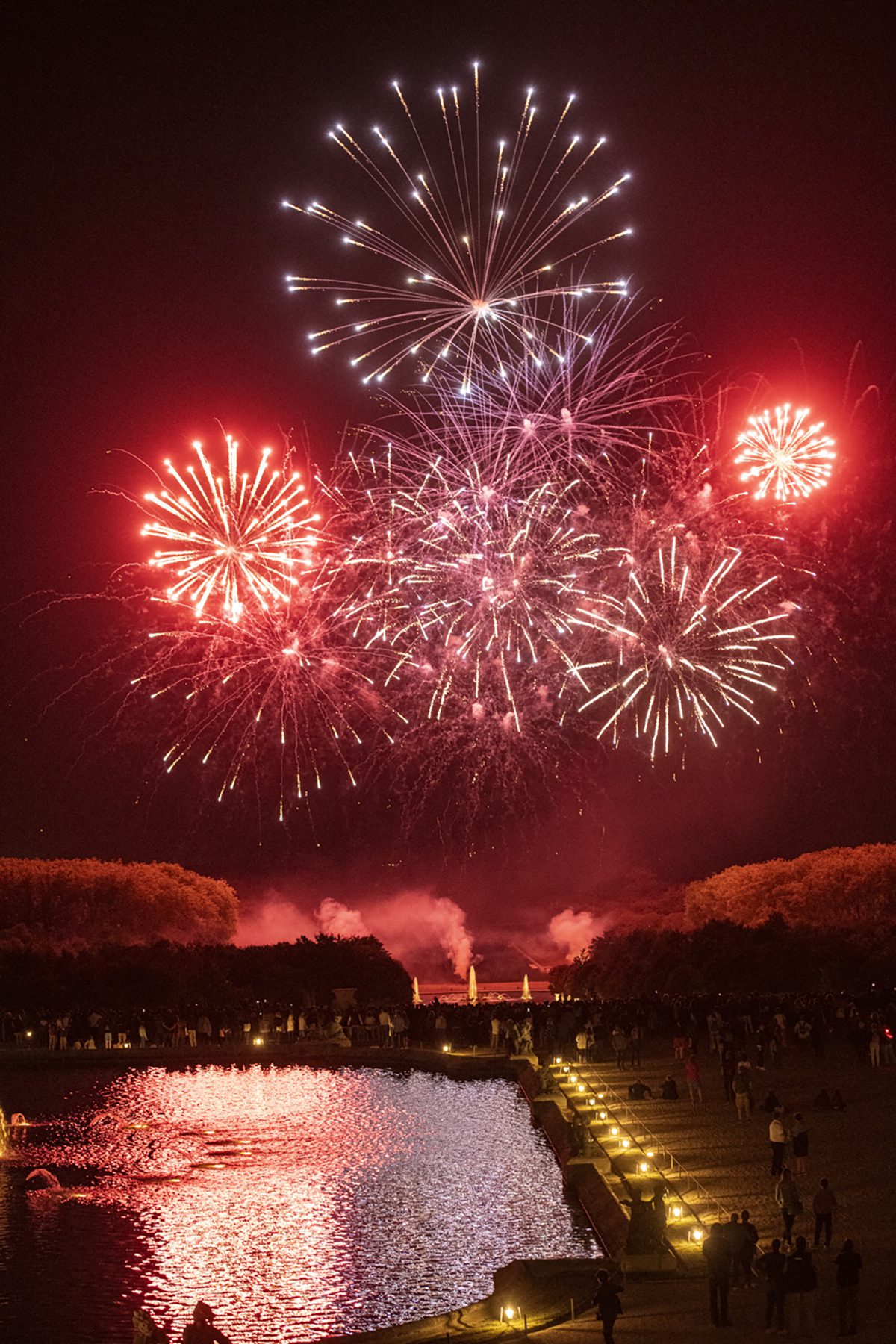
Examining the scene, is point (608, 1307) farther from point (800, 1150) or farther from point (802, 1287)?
point (800, 1150)

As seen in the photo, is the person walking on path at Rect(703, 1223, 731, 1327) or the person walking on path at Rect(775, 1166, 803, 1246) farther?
the person walking on path at Rect(775, 1166, 803, 1246)

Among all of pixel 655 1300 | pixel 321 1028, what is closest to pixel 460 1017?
pixel 321 1028

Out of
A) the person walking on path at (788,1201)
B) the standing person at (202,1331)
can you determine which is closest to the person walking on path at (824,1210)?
the person walking on path at (788,1201)

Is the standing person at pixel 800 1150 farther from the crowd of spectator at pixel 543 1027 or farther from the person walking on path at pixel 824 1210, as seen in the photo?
the crowd of spectator at pixel 543 1027

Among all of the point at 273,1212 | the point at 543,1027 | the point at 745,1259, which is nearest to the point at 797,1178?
the point at 745,1259

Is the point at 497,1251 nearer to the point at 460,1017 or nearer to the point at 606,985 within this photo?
the point at 460,1017

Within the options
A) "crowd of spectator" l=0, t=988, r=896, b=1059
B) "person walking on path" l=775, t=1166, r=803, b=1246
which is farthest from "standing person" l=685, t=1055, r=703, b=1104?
"person walking on path" l=775, t=1166, r=803, b=1246

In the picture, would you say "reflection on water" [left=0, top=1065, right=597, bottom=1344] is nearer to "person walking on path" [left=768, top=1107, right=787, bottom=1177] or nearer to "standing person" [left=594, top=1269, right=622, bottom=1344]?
"person walking on path" [left=768, top=1107, right=787, bottom=1177]
